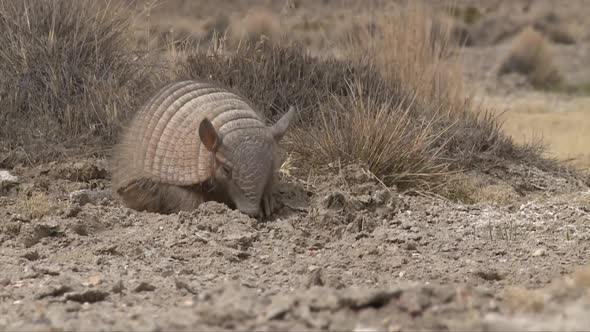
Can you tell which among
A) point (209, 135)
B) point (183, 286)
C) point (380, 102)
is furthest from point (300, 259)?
point (380, 102)

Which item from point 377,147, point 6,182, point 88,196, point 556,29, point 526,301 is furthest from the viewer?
point 556,29


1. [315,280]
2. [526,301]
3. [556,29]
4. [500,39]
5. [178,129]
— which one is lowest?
[500,39]

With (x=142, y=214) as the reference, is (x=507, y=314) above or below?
above

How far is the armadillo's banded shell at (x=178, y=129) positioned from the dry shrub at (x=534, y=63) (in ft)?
42.8

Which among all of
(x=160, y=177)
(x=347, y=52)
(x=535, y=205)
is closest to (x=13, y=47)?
(x=160, y=177)

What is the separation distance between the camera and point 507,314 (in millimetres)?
3854

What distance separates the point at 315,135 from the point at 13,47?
9.31ft

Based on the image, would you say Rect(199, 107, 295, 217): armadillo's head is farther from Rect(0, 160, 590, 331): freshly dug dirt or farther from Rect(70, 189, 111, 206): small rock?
Rect(70, 189, 111, 206): small rock

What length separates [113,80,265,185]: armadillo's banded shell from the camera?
639cm

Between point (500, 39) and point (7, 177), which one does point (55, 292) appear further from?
point (500, 39)

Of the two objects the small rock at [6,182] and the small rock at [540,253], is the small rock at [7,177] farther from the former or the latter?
the small rock at [540,253]

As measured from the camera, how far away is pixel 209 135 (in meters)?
6.20

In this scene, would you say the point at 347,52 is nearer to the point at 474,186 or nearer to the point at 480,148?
the point at 480,148

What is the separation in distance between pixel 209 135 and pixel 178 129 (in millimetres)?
399
